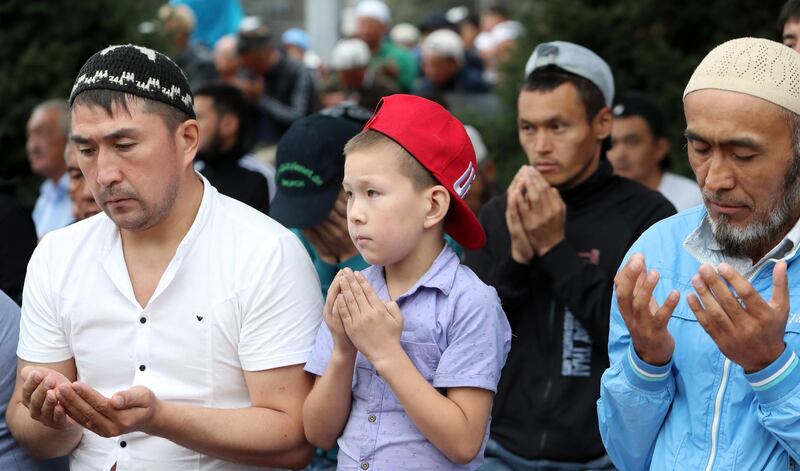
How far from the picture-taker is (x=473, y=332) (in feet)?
10.0

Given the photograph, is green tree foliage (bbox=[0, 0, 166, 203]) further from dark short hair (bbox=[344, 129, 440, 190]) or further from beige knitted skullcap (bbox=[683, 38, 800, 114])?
beige knitted skullcap (bbox=[683, 38, 800, 114])

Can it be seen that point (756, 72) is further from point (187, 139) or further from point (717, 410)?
point (187, 139)

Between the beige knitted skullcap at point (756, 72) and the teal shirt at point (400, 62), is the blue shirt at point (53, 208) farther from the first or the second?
the beige knitted skullcap at point (756, 72)

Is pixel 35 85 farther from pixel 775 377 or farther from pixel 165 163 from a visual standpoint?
pixel 775 377

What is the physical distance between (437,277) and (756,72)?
106 centimetres

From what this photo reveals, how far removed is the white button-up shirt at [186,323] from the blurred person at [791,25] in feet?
7.12

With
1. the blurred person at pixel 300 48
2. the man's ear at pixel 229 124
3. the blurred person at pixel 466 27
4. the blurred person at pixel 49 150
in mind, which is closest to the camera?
the man's ear at pixel 229 124

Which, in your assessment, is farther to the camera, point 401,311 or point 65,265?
point 65,265

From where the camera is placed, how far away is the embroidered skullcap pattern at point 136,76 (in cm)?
332

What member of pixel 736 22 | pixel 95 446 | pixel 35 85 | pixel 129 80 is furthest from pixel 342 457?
pixel 35 85

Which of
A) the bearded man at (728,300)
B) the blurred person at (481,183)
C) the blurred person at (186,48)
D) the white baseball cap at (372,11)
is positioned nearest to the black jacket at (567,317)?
the bearded man at (728,300)

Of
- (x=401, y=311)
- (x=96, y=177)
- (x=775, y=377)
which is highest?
(x=96, y=177)

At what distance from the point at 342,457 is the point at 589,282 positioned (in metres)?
1.14

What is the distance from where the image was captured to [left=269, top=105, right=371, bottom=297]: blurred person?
3.87 metres
